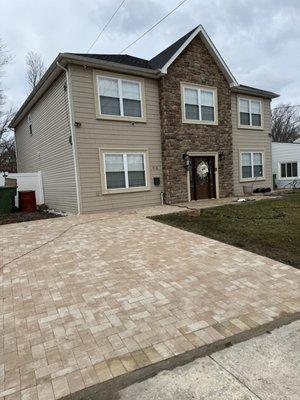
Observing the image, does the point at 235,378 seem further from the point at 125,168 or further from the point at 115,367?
the point at 125,168

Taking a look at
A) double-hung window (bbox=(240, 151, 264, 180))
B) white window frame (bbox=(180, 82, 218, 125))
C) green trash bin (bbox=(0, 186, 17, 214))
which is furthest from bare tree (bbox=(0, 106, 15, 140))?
double-hung window (bbox=(240, 151, 264, 180))

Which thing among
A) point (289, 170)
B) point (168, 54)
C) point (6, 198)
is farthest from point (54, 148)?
point (289, 170)

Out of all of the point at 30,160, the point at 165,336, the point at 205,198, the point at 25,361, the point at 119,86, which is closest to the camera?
the point at 25,361

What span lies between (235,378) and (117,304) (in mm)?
1651

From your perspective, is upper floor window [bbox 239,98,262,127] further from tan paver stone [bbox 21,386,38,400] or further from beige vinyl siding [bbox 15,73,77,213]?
tan paver stone [bbox 21,386,38,400]

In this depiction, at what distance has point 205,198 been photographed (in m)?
13.6

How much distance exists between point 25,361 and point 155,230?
5.10 m

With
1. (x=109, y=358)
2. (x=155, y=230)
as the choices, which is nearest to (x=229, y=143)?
(x=155, y=230)

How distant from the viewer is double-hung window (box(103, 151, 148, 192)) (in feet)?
35.9

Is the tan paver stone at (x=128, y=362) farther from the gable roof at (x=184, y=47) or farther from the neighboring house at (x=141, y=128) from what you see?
the gable roof at (x=184, y=47)

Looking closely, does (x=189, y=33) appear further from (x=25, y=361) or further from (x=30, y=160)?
(x=25, y=361)

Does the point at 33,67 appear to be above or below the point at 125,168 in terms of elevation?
above

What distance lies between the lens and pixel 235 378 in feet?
7.40

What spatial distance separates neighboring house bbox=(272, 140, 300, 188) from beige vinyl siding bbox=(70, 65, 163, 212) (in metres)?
12.5
